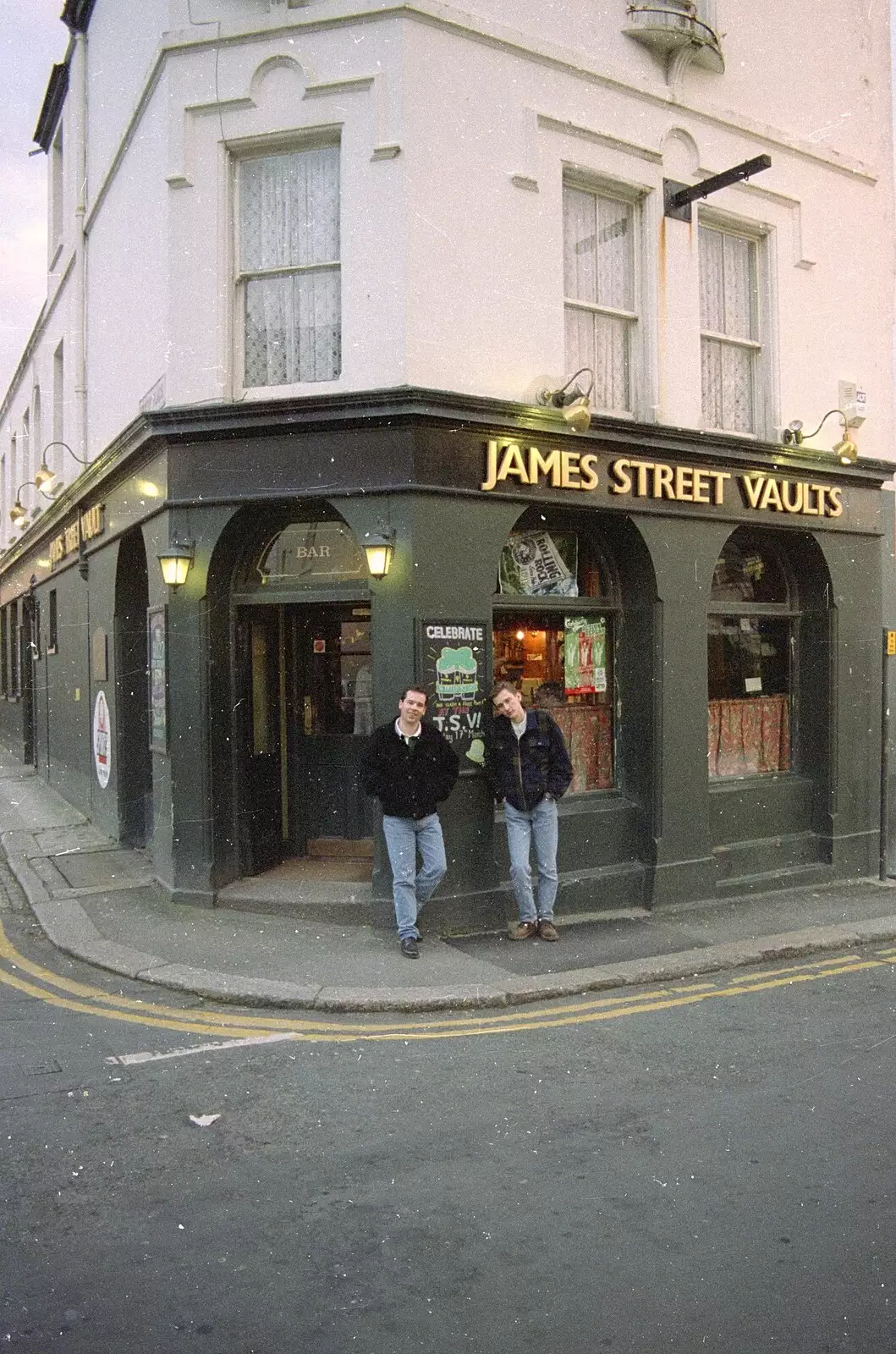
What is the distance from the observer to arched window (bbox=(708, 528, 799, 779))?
10.7 metres

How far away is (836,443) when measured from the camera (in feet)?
36.7

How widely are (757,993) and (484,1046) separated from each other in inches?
86.0

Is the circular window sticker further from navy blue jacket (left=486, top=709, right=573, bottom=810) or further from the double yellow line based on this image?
navy blue jacket (left=486, top=709, right=573, bottom=810)

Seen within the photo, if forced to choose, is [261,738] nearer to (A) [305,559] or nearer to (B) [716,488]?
(A) [305,559]

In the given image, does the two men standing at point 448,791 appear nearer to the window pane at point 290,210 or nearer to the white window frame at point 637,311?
the white window frame at point 637,311

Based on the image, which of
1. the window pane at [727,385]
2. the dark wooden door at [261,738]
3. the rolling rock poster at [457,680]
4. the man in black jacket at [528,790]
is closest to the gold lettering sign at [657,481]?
the window pane at [727,385]

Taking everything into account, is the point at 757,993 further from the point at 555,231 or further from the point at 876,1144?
the point at 555,231

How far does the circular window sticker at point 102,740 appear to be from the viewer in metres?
11.9

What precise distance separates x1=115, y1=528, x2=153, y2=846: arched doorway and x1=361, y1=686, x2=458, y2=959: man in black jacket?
432cm

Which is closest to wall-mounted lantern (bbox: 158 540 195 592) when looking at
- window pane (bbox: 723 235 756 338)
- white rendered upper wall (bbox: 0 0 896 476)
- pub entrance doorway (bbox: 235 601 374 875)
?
pub entrance doorway (bbox: 235 601 374 875)

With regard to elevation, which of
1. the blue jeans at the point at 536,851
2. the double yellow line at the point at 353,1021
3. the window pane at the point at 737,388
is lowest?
the double yellow line at the point at 353,1021

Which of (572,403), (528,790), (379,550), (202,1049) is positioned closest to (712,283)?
(572,403)

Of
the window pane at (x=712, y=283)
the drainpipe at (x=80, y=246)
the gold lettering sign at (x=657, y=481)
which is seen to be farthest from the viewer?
the drainpipe at (x=80, y=246)

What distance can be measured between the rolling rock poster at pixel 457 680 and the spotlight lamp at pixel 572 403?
1949 mm
